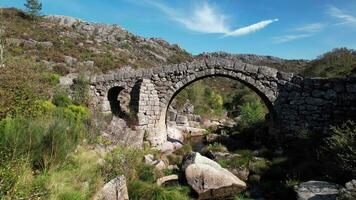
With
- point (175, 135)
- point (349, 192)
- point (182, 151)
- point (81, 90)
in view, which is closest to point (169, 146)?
point (182, 151)

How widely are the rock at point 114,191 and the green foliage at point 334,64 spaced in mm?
17129

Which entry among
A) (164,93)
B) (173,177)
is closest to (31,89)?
(173,177)

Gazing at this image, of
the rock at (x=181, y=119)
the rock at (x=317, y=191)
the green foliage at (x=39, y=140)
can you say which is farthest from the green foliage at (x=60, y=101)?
the rock at (x=181, y=119)

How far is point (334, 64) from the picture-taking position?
2291cm

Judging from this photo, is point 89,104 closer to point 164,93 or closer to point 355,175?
point 164,93

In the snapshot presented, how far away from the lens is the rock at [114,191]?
545 cm

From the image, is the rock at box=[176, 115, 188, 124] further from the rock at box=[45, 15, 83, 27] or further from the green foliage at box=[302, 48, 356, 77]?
the rock at box=[45, 15, 83, 27]

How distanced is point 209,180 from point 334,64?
1771cm

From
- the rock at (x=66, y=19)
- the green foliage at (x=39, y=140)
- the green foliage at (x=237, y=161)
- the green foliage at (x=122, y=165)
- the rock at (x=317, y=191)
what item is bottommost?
the green foliage at (x=237, y=161)

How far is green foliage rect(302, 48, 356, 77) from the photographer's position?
2128cm

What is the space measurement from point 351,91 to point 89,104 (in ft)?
31.5

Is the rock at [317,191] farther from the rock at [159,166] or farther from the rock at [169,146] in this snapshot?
the rock at [169,146]

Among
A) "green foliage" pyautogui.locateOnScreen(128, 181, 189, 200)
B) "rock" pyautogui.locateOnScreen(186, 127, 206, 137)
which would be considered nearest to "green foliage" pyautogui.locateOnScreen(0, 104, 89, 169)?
"green foliage" pyautogui.locateOnScreen(128, 181, 189, 200)

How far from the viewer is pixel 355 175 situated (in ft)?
22.8
